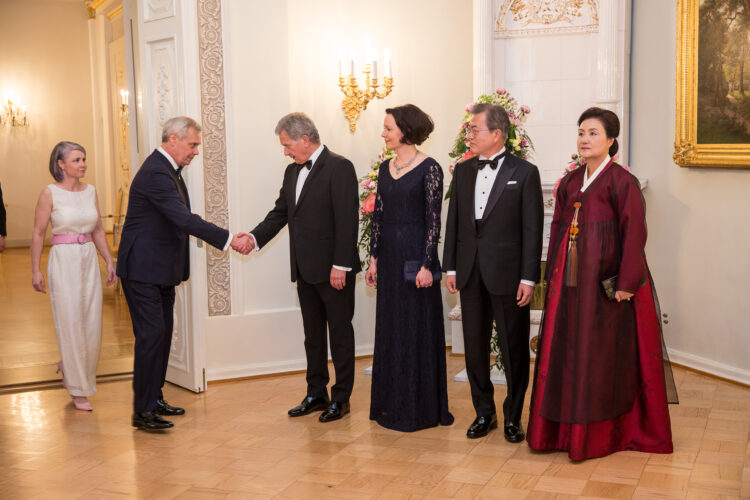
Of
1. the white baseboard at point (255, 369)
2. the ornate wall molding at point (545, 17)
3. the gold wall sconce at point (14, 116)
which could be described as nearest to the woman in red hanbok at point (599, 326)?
the white baseboard at point (255, 369)

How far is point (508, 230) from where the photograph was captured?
13.2 feet

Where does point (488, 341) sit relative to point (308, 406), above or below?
above

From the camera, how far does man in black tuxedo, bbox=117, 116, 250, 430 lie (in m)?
4.40

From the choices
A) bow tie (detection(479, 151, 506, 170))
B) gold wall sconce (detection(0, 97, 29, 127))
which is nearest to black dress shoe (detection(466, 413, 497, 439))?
bow tie (detection(479, 151, 506, 170))

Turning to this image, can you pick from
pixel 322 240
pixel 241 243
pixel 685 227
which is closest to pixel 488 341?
pixel 322 240

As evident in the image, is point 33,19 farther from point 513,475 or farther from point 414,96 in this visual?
point 513,475

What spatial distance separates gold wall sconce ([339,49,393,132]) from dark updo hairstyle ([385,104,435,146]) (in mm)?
1607

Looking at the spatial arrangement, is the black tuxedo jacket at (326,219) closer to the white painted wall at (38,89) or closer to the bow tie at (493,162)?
the bow tie at (493,162)

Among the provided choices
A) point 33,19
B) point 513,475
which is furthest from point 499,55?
point 33,19

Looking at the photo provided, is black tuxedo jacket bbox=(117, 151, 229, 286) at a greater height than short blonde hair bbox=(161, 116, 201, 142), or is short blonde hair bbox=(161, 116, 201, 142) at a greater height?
short blonde hair bbox=(161, 116, 201, 142)

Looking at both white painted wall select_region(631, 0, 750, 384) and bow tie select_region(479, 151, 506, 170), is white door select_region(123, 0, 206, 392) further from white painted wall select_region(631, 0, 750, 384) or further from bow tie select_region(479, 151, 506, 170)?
white painted wall select_region(631, 0, 750, 384)

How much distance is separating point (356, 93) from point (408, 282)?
2.02 meters

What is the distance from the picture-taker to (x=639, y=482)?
3637 mm

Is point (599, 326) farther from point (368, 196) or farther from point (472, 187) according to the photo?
point (368, 196)
